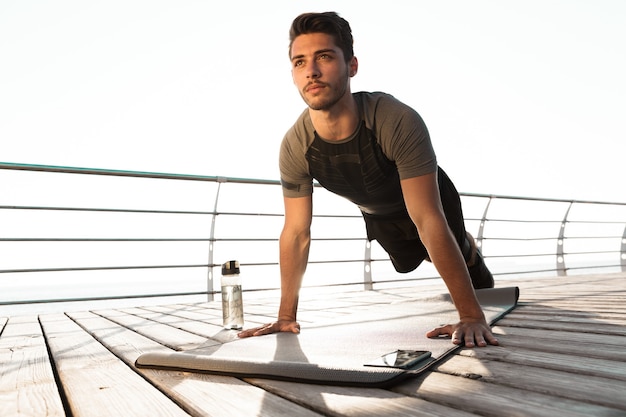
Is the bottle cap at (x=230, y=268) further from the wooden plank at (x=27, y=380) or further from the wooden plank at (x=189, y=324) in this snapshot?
the wooden plank at (x=27, y=380)

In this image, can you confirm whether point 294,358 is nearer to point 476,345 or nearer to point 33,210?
point 476,345

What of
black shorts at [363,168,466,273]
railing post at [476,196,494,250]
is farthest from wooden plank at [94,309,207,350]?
railing post at [476,196,494,250]

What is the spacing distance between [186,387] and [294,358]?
0.28 meters

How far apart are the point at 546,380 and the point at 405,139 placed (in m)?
1.06

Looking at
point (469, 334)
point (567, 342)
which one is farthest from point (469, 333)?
point (567, 342)

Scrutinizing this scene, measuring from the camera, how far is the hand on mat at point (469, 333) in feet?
4.28

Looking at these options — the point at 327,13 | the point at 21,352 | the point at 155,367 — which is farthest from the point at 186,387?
the point at 327,13

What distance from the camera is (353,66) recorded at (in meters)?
2.12

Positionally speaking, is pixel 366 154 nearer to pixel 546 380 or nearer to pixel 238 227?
pixel 546 380

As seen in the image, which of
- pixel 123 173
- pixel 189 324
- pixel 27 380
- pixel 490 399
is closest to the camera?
pixel 490 399

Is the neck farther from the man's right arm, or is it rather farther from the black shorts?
the black shorts

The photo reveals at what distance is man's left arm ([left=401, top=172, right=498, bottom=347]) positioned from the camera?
1355 millimetres

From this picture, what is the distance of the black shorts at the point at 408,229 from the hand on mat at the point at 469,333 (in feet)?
3.66

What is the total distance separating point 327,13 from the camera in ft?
6.61
